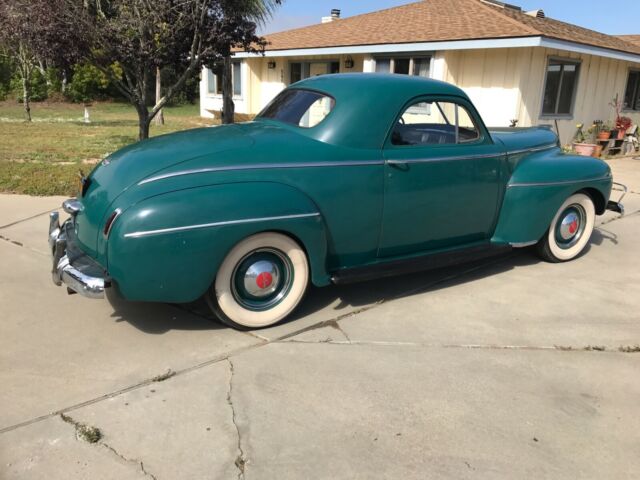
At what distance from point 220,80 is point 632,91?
14.5m

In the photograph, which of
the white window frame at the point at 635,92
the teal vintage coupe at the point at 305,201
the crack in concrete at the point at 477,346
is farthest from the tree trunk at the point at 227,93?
the crack in concrete at the point at 477,346

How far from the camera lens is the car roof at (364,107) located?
4.01m

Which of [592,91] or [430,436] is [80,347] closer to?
[430,436]

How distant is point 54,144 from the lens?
12.8m

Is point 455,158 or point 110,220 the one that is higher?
point 455,158

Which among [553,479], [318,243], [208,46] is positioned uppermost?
[208,46]

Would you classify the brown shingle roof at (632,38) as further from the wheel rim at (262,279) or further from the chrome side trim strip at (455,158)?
the wheel rim at (262,279)

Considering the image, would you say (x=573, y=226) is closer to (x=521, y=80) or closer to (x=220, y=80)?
(x=521, y=80)

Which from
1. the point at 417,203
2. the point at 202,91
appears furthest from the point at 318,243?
the point at 202,91

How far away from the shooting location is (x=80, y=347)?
356 cm

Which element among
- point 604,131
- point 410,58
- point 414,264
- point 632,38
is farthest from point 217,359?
point 632,38

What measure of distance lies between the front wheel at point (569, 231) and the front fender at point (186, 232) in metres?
3.03

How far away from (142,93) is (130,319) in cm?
722

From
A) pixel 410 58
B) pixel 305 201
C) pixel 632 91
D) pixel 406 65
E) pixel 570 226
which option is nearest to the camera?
pixel 305 201
